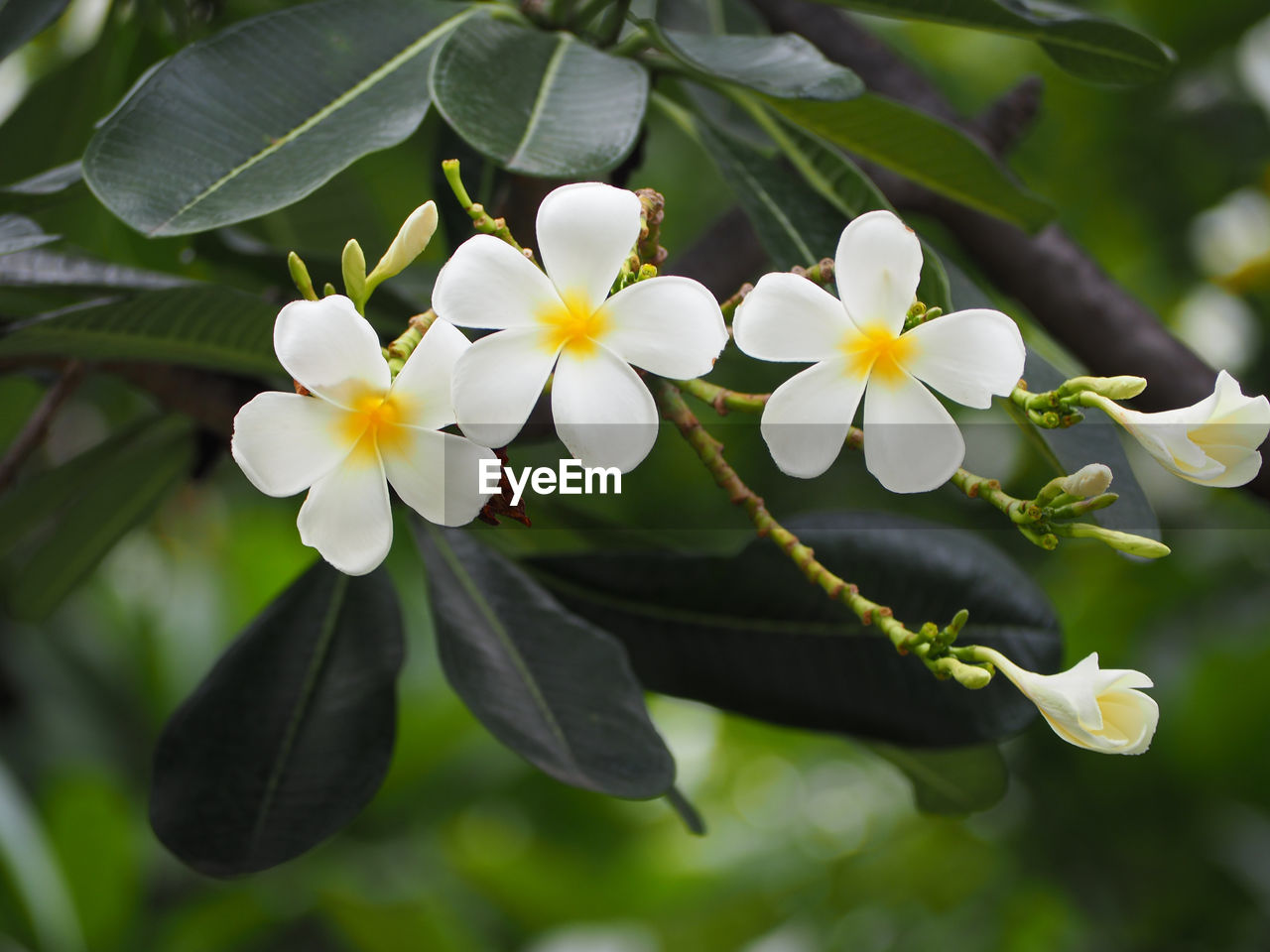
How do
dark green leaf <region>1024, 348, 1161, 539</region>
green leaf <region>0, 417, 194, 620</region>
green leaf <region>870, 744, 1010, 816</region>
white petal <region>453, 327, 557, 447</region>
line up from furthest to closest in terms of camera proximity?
green leaf <region>0, 417, 194, 620</region> → green leaf <region>870, 744, 1010, 816</region> → dark green leaf <region>1024, 348, 1161, 539</region> → white petal <region>453, 327, 557, 447</region>

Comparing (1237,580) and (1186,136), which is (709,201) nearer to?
(1186,136)

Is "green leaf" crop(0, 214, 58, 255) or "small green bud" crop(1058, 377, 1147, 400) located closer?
"small green bud" crop(1058, 377, 1147, 400)

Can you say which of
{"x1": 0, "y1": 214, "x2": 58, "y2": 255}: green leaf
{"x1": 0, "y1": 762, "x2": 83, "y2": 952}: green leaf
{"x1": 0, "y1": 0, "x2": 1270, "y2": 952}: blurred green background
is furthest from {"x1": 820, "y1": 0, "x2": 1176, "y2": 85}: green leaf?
{"x1": 0, "y1": 762, "x2": 83, "y2": 952}: green leaf

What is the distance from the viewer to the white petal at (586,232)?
0.37 m

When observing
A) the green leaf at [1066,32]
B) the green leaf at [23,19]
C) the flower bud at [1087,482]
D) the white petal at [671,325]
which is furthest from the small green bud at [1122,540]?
the green leaf at [23,19]

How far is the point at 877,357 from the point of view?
40 centimetres

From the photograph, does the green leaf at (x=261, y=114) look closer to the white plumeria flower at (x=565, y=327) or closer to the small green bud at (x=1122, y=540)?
the white plumeria flower at (x=565, y=327)

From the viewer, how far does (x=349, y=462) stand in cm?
40

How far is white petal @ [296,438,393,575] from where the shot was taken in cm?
39

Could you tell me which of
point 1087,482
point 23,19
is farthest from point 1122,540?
point 23,19

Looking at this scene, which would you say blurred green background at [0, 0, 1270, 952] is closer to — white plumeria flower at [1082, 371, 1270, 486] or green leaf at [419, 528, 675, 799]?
green leaf at [419, 528, 675, 799]

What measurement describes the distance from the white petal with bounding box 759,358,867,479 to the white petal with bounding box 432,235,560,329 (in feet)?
0.31

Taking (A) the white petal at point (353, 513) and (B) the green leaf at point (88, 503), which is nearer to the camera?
(A) the white petal at point (353, 513)

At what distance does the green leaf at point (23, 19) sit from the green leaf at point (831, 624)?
20.4 inches
